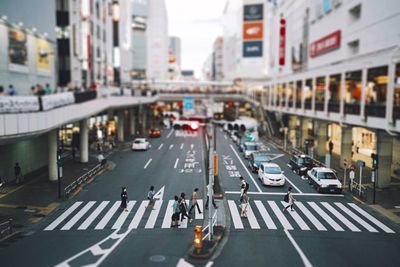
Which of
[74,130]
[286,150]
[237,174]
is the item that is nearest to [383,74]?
[237,174]

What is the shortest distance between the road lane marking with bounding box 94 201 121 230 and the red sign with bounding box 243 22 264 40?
9973cm

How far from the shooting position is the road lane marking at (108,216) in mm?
20453

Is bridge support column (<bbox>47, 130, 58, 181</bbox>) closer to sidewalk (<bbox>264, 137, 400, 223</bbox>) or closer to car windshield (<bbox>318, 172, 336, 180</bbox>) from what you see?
car windshield (<bbox>318, 172, 336, 180</bbox>)

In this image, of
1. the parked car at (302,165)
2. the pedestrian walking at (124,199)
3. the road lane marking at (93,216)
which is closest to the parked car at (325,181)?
the parked car at (302,165)

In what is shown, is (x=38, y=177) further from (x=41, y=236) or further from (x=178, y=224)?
(x=178, y=224)

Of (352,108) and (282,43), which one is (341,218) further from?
(282,43)

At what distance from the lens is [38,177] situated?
3262 centimetres

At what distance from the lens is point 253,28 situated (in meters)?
117

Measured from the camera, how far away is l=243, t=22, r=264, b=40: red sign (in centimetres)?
11631

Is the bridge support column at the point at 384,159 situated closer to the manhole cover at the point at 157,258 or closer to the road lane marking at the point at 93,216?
the road lane marking at the point at 93,216

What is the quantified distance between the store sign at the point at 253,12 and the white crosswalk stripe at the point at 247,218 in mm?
97947

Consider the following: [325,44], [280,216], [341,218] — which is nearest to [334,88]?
[325,44]

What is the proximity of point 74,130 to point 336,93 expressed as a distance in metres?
31.2

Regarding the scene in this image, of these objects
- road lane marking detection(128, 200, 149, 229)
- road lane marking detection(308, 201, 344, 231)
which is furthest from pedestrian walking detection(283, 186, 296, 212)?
road lane marking detection(128, 200, 149, 229)
